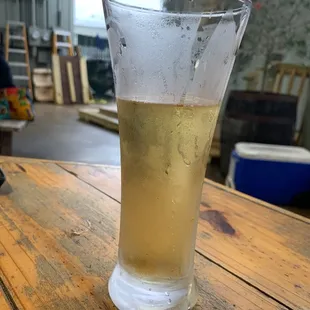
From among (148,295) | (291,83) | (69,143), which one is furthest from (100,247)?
(69,143)

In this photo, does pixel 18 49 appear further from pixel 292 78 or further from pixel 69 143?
pixel 292 78

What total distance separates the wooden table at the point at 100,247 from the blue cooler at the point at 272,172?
1.13 m

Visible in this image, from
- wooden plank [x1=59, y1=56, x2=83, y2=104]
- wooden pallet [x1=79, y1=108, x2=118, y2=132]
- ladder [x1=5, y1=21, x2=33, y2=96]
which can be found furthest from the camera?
wooden plank [x1=59, y1=56, x2=83, y2=104]

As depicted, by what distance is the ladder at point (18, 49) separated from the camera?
17.9 ft

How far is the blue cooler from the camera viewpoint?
1858 mm

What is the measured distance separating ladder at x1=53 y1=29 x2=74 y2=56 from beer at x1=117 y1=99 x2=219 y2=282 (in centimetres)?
577

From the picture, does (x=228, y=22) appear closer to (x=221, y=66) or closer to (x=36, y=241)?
(x=221, y=66)

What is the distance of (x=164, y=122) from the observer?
343 mm

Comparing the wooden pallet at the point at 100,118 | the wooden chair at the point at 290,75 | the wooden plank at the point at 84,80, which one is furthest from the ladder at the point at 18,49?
the wooden chair at the point at 290,75

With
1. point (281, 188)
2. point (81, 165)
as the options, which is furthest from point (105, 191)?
point (281, 188)

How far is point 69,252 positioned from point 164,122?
239 millimetres

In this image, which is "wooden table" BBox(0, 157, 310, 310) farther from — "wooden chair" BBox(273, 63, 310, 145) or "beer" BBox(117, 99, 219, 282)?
"wooden chair" BBox(273, 63, 310, 145)

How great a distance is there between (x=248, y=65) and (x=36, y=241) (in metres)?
2.62

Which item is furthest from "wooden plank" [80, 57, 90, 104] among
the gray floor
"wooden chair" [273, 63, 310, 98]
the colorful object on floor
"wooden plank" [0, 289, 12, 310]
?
"wooden plank" [0, 289, 12, 310]
